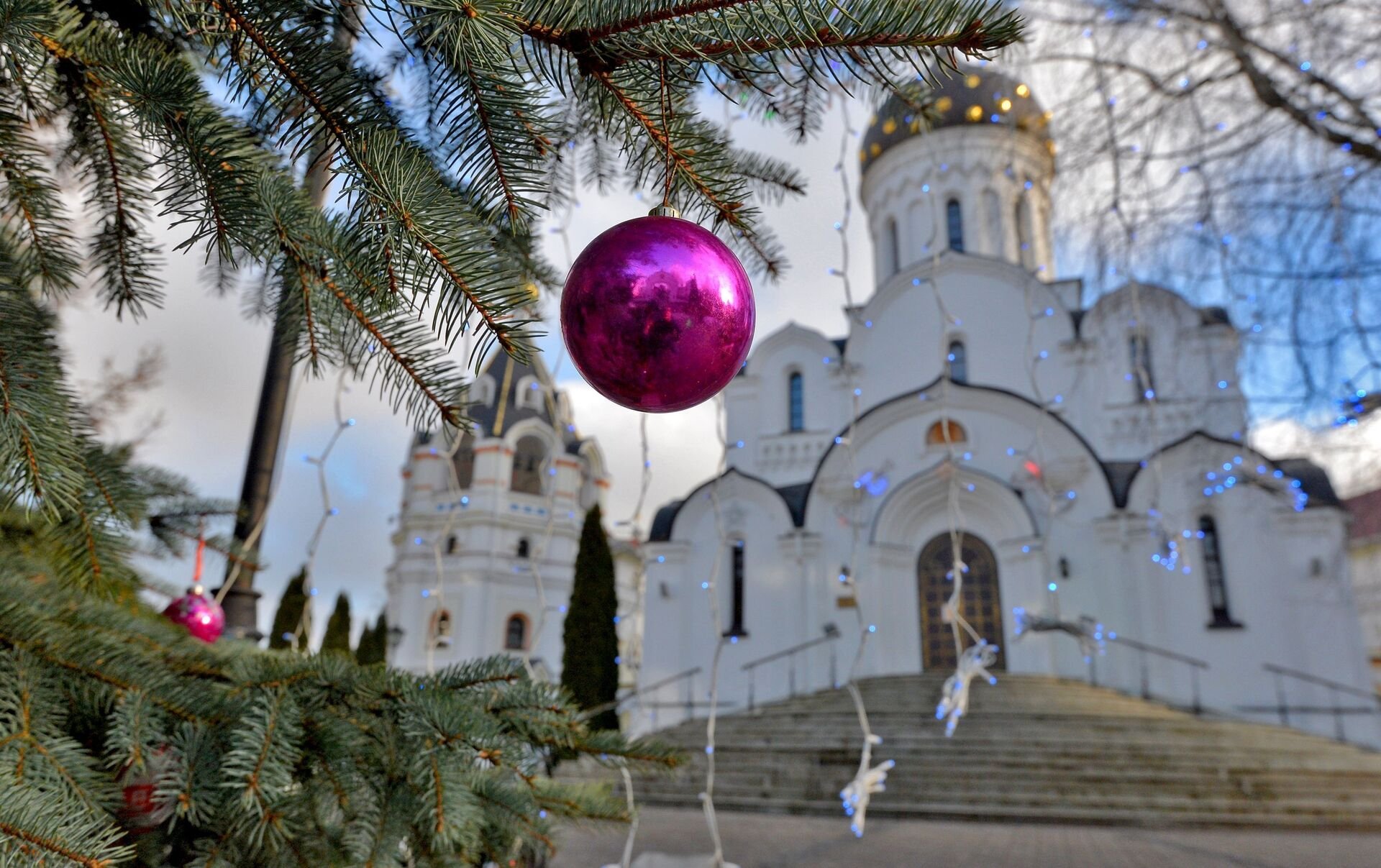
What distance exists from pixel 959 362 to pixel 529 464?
65.5 ft

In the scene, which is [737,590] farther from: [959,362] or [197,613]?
[197,613]

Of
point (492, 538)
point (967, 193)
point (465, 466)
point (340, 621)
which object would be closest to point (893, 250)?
point (967, 193)

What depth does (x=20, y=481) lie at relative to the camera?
47.3 inches

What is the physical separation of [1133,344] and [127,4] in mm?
18161

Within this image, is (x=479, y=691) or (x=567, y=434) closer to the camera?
(x=479, y=691)

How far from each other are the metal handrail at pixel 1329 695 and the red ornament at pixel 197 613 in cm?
1507

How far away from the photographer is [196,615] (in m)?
2.40

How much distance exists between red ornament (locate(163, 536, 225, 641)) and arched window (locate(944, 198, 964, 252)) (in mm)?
19170

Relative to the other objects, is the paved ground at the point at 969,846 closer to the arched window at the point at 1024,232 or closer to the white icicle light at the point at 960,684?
the white icicle light at the point at 960,684

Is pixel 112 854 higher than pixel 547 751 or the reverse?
the reverse

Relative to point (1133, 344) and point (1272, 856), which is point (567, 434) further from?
point (1272, 856)

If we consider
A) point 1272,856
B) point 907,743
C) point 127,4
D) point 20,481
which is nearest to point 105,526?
point 20,481

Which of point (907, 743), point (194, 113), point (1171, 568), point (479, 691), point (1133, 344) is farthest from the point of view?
point (1133, 344)

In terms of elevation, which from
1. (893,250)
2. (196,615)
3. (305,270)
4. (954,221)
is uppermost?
(954,221)
